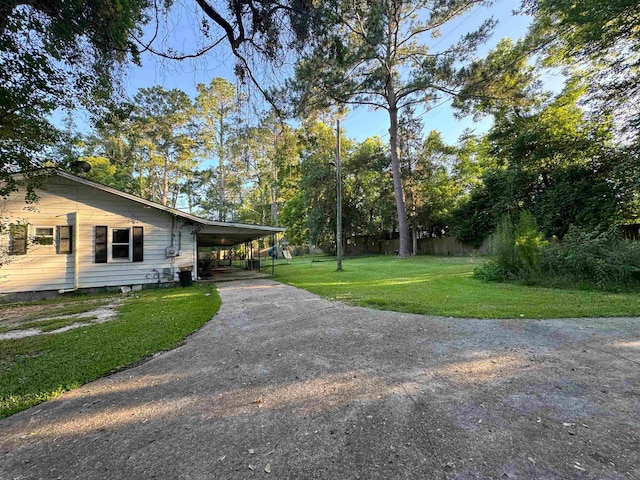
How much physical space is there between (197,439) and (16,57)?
15.8ft

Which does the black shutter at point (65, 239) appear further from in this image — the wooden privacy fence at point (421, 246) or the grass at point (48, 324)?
the wooden privacy fence at point (421, 246)

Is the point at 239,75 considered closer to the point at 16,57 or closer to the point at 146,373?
the point at 16,57

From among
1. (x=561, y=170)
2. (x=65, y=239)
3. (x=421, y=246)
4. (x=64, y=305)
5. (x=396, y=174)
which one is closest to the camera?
(x=64, y=305)

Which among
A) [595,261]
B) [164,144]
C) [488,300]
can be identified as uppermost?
[164,144]

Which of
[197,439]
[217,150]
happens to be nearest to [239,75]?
[197,439]

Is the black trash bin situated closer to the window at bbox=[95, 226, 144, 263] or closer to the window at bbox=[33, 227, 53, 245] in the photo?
the window at bbox=[95, 226, 144, 263]

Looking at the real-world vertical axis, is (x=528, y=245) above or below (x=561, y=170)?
below

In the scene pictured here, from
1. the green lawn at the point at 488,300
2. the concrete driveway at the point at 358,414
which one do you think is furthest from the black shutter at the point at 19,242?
the green lawn at the point at 488,300

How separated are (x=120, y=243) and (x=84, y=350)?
6.47m

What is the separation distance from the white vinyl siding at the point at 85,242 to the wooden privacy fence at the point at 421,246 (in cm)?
1848

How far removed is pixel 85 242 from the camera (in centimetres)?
847

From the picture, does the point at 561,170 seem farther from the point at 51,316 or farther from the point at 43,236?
the point at 43,236

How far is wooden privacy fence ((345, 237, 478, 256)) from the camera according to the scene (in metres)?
21.2

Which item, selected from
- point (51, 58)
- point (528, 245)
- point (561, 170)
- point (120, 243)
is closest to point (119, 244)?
point (120, 243)
